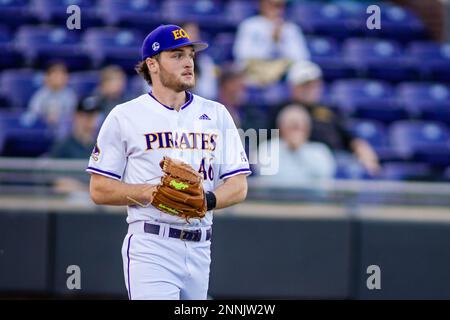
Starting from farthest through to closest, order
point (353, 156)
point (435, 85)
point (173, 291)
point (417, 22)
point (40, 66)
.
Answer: point (417, 22) → point (435, 85) → point (40, 66) → point (353, 156) → point (173, 291)

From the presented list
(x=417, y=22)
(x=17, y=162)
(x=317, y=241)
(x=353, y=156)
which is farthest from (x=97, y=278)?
(x=417, y=22)

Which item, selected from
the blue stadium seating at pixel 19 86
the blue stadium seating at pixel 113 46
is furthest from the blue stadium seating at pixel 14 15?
the blue stadium seating at pixel 19 86

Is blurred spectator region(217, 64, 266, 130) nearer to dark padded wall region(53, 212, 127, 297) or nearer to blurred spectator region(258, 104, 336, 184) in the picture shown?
blurred spectator region(258, 104, 336, 184)

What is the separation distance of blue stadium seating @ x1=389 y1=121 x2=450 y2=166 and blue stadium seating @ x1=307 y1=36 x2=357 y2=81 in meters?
0.81

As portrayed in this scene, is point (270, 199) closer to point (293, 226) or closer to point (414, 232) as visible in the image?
point (293, 226)

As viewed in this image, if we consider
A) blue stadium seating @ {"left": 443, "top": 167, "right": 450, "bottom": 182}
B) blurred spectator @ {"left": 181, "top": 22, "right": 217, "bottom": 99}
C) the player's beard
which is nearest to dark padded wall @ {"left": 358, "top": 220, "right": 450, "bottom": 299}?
blue stadium seating @ {"left": 443, "top": 167, "right": 450, "bottom": 182}

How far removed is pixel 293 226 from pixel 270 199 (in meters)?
0.25

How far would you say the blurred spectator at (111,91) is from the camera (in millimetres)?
7793

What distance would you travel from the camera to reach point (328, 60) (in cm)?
991

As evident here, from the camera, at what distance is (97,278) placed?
7445 millimetres

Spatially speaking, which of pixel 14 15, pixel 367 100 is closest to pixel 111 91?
pixel 14 15

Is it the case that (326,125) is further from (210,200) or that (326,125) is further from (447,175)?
(210,200)

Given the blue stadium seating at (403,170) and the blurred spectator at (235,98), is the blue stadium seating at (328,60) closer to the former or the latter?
the blue stadium seating at (403,170)

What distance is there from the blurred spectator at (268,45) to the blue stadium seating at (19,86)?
5.76ft
